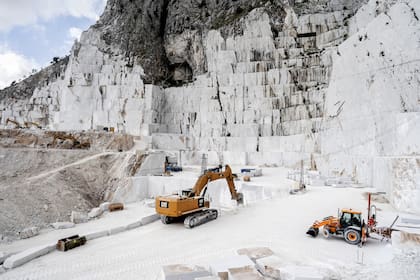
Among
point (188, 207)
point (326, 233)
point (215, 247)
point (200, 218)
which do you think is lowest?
point (215, 247)

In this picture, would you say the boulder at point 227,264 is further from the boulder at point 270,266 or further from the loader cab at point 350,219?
the loader cab at point 350,219

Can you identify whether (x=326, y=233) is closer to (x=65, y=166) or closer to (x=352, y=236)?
(x=352, y=236)

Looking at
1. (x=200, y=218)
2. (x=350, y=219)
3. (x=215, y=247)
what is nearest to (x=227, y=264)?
(x=215, y=247)

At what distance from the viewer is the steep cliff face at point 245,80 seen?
1897 cm

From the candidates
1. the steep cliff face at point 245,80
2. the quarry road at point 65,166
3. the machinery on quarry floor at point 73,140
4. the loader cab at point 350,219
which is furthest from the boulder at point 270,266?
the machinery on quarry floor at point 73,140

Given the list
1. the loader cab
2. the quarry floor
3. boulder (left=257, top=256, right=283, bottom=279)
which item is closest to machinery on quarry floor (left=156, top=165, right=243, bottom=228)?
the quarry floor

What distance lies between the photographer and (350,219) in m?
7.70

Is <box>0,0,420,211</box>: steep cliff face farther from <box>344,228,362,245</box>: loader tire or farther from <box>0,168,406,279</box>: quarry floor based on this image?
<box>344,228,362,245</box>: loader tire

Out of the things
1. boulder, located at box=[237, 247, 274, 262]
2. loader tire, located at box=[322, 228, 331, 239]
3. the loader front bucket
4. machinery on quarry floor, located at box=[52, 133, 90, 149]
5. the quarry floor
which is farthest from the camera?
machinery on quarry floor, located at box=[52, 133, 90, 149]

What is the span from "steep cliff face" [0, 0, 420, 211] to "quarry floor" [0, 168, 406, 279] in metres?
9.67

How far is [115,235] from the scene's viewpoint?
31.7ft

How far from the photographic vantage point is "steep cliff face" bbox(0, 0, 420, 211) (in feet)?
62.2

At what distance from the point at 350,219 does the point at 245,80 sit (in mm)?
30752

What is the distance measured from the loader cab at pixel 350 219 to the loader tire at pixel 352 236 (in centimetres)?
21
